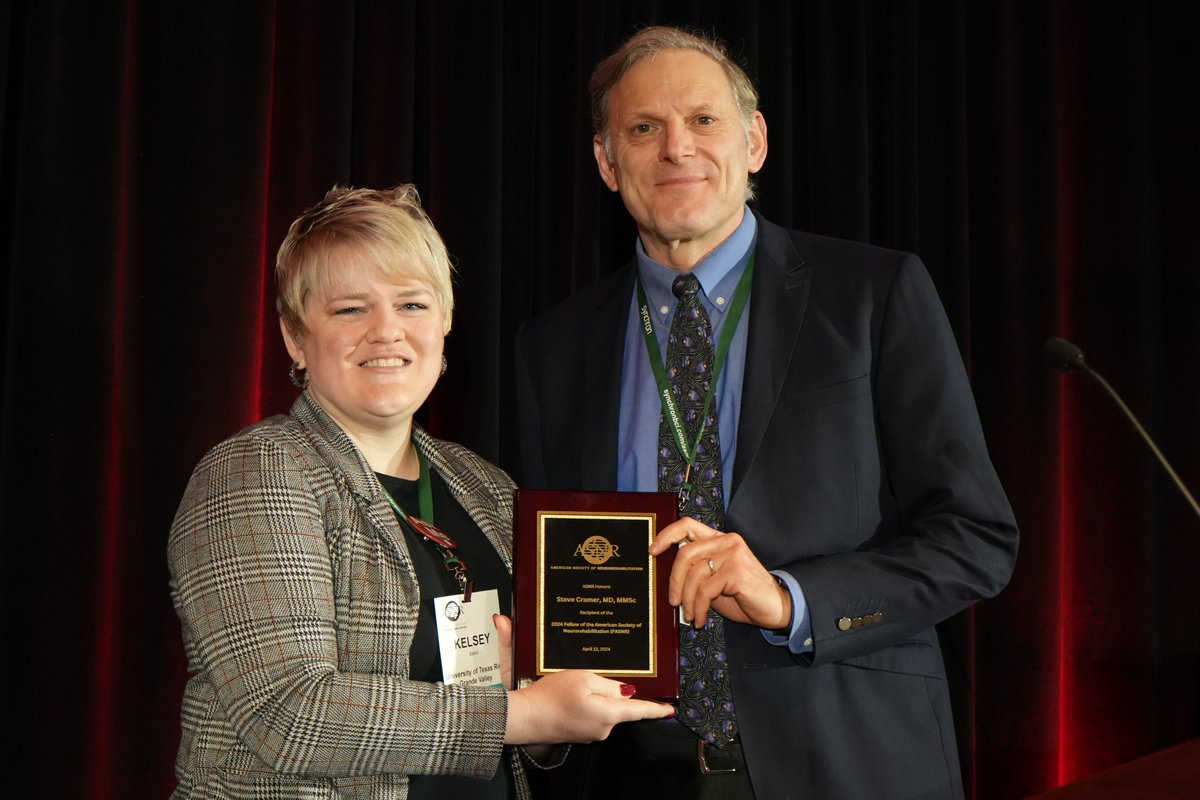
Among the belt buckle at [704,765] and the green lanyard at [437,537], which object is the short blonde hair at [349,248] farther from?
the belt buckle at [704,765]

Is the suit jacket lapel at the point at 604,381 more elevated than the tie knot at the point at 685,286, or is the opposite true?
the tie knot at the point at 685,286

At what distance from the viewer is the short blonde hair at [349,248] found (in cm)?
218

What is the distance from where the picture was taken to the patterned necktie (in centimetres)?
214

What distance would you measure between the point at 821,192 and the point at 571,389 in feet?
5.47

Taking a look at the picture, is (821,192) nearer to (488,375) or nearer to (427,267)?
(488,375)

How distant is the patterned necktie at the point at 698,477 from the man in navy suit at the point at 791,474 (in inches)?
0.5

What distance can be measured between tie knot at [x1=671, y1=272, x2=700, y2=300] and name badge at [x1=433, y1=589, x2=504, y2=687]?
2.41 ft

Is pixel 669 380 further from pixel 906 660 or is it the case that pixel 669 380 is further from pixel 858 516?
pixel 906 660

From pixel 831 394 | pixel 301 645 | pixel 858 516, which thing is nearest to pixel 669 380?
pixel 831 394

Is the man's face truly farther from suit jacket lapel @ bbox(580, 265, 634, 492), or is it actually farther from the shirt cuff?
the shirt cuff

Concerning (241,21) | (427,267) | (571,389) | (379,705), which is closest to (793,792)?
(379,705)

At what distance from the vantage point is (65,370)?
109 inches

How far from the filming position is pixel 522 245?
137 inches

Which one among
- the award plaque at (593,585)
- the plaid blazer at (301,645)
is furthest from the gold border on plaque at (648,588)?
the plaid blazer at (301,645)
